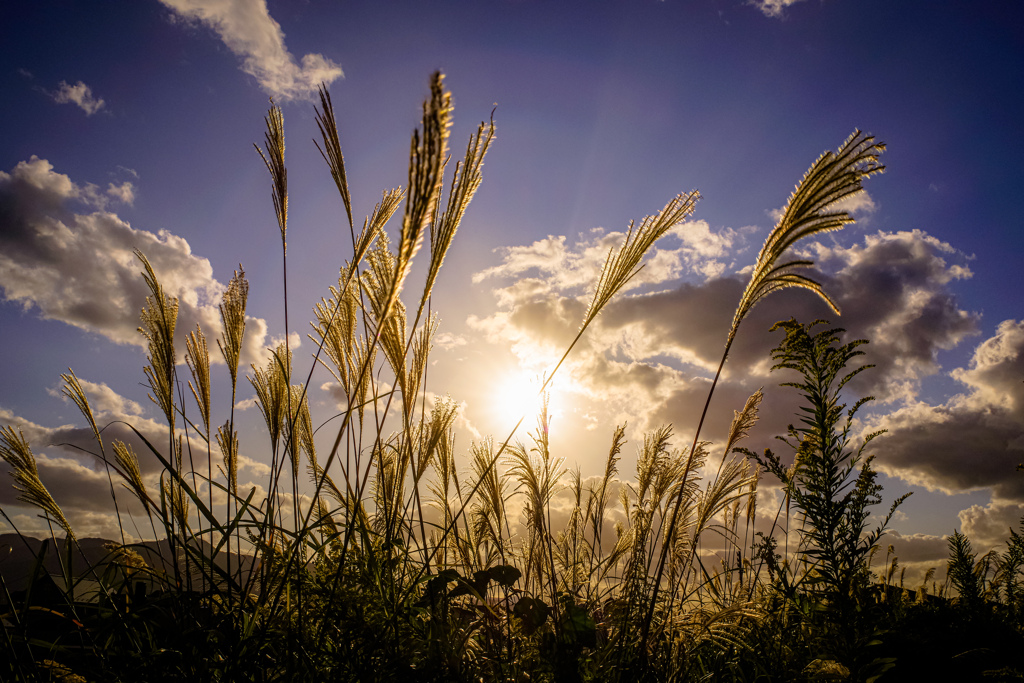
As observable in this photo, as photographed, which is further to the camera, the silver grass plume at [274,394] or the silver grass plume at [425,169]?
the silver grass plume at [274,394]

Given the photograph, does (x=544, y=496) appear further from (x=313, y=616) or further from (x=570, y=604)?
(x=313, y=616)

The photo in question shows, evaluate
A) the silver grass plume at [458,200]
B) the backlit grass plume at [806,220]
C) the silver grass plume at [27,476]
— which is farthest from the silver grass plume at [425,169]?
the silver grass plume at [27,476]

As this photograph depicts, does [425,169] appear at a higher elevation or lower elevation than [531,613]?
higher

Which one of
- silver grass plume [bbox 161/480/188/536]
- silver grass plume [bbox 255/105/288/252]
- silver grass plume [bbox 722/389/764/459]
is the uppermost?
silver grass plume [bbox 255/105/288/252]

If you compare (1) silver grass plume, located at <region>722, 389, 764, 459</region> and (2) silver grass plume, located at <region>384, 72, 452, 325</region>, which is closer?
(2) silver grass plume, located at <region>384, 72, 452, 325</region>

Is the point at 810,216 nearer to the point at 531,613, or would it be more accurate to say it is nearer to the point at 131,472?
the point at 531,613

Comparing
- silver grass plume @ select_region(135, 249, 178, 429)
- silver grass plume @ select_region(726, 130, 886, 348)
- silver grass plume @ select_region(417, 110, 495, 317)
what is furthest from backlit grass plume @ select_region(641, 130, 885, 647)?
silver grass plume @ select_region(135, 249, 178, 429)

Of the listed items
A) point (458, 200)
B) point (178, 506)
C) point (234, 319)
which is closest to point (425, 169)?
point (458, 200)

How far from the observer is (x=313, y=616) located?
1.75 m

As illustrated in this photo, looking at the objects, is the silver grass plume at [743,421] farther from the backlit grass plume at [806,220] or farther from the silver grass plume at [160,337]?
the silver grass plume at [160,337]

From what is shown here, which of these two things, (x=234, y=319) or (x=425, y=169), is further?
(x=234, y=319)

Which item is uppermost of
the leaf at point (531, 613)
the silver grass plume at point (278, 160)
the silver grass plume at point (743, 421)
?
the silver grass plume at point (278, 160)

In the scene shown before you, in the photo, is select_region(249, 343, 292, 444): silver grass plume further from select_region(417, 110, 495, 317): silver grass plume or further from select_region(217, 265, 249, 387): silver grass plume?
select_region(417, 110, 495, 317): silver grass plume

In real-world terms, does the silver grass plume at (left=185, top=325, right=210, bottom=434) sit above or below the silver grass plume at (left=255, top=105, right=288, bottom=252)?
below
